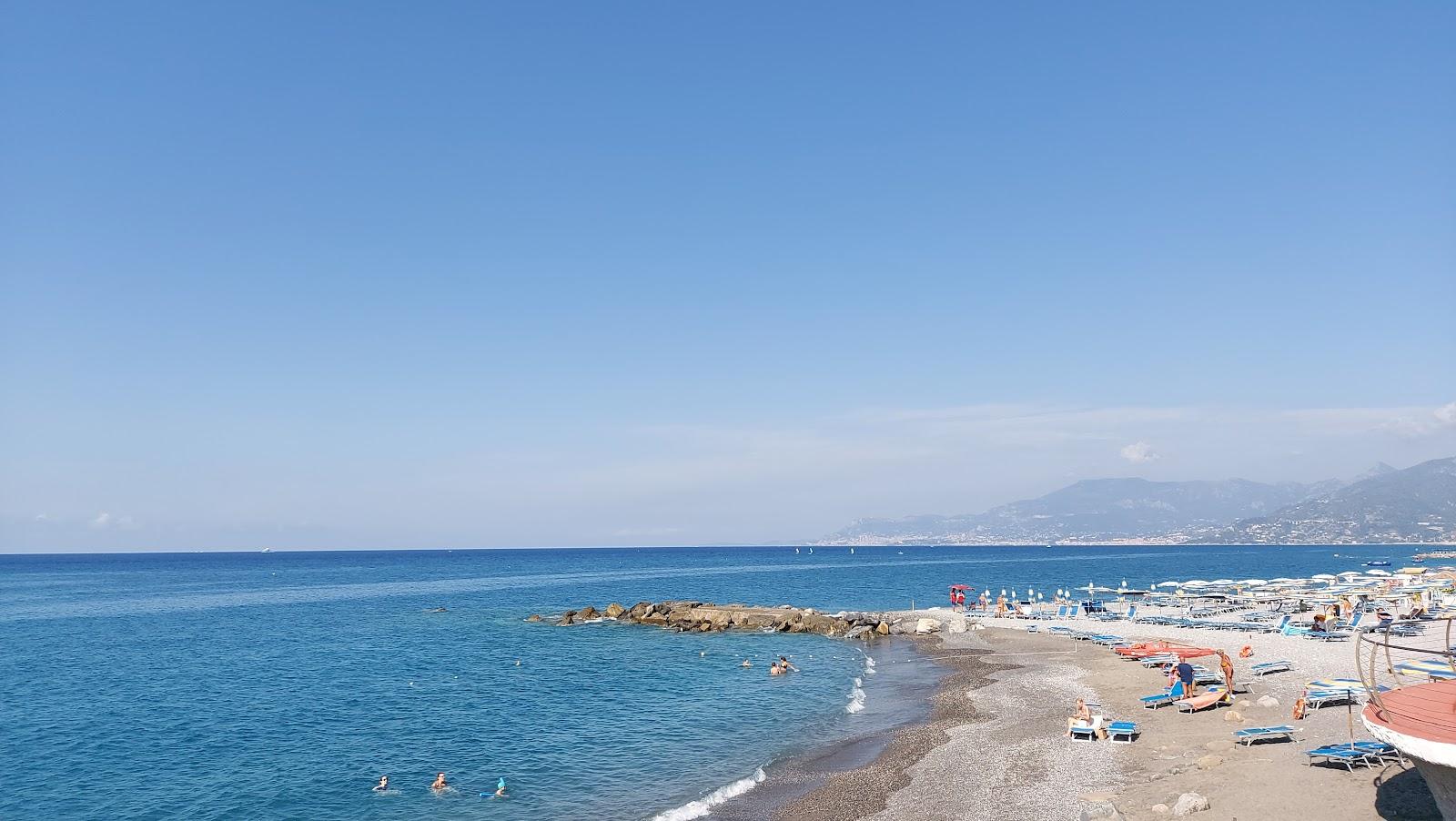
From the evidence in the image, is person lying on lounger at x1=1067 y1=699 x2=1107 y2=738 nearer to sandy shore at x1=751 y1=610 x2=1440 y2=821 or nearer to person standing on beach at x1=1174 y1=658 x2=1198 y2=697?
sandy shore at x1=751 y1=610 x2=1440 y2=821

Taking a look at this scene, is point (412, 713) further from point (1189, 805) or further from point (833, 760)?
point (1189, 805)

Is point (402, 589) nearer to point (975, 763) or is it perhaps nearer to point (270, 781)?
point (270, 781)

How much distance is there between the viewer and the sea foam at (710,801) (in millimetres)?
22812

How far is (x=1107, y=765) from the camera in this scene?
911 inches

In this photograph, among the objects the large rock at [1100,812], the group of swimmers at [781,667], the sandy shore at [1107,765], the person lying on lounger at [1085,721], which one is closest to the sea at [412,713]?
the group of swimmers at [781,667]

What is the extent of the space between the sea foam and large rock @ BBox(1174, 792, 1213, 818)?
11746mm

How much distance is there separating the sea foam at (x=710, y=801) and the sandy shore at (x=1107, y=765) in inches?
80.0

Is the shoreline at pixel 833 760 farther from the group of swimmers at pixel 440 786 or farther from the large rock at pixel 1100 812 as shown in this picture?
the group of swimmers at pixel 440 786

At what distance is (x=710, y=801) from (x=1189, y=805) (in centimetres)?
1240

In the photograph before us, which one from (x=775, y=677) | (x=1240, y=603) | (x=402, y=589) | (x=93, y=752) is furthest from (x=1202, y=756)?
(x=402, y=589)

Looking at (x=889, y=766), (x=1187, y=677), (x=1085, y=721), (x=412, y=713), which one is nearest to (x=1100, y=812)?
(x=889, y=766)

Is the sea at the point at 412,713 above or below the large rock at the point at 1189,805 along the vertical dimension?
below

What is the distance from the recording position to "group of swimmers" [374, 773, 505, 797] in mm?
25219

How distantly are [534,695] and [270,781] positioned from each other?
1420 cm
